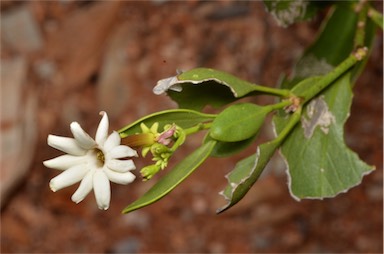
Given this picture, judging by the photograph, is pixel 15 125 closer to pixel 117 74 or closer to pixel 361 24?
pixel 117 74

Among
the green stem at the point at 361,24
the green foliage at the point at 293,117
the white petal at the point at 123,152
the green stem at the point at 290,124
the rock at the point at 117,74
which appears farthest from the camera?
the rock at the point at 117,74

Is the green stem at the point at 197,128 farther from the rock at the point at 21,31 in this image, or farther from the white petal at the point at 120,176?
the rock at the point at 21,31

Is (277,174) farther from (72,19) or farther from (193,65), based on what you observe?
(72,19)

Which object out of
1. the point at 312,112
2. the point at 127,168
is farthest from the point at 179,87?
the point at 312,112

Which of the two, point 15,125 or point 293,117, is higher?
point 293,117

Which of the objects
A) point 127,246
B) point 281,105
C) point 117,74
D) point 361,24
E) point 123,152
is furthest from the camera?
point 117,74

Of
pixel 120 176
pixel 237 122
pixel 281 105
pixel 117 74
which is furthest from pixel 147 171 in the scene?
pixel 117 74

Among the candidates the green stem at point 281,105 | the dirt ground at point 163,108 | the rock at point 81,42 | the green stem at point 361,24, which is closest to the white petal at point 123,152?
the green stem at point 281,105

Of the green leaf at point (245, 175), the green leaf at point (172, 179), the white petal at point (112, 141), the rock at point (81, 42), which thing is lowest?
the rock at point (81, 42)
